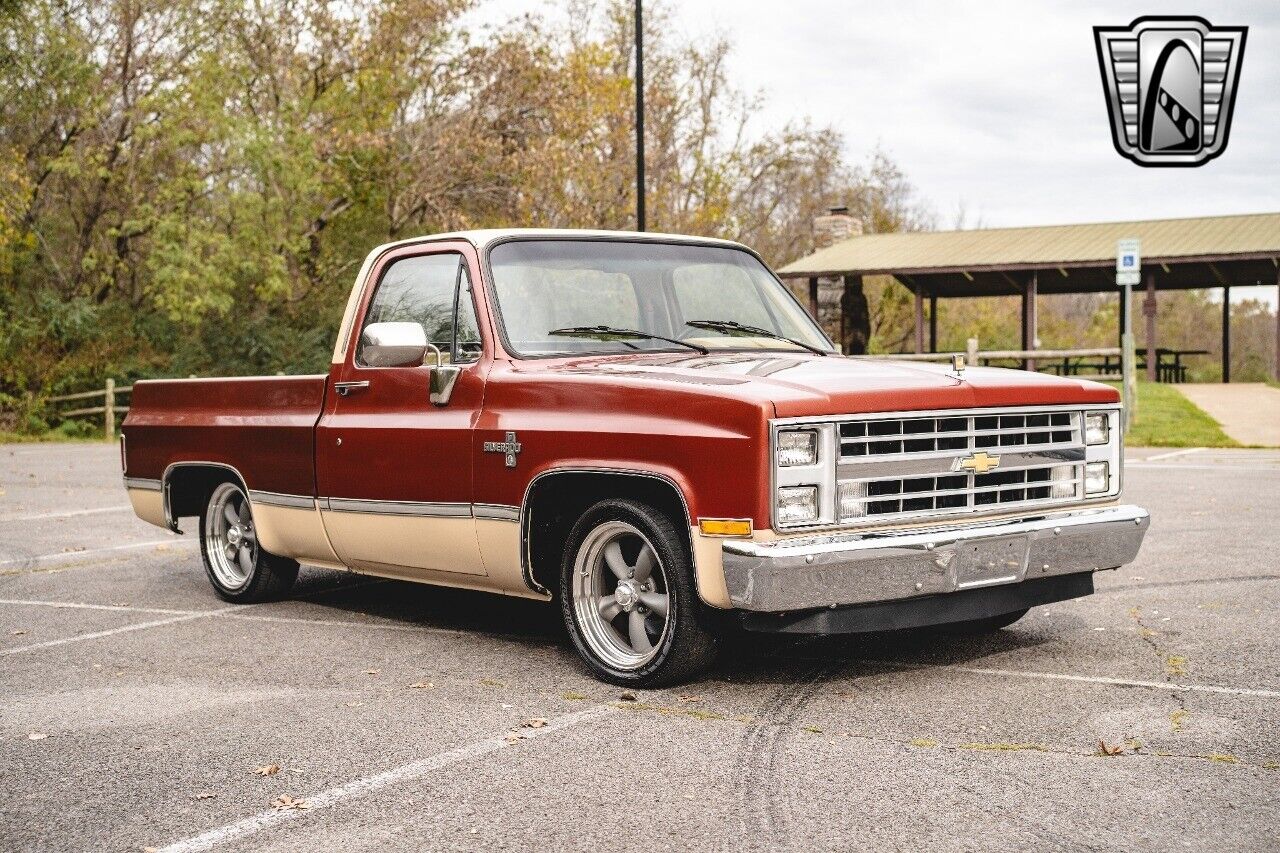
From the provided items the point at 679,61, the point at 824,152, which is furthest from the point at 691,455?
the point at 824,152

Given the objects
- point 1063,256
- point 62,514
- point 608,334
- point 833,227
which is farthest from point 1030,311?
point 608,334

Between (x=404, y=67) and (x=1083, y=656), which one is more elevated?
(x=404, y=67)

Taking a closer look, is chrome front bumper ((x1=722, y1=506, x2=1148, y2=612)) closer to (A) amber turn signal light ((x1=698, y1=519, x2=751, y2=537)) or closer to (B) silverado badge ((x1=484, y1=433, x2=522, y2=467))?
(A) amber turn signal light ((x1=698, y1=519, x2=751, y2=537))

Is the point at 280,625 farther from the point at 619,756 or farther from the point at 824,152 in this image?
the point at 824,152

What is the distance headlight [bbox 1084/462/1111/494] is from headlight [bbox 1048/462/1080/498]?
9 cm

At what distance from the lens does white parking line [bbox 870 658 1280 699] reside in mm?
5535

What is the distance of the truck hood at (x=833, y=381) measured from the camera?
531 cm

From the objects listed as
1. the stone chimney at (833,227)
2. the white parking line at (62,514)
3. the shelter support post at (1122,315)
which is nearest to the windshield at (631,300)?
the white parking line at (62,514)

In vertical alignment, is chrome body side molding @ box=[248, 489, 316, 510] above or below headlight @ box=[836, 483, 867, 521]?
below

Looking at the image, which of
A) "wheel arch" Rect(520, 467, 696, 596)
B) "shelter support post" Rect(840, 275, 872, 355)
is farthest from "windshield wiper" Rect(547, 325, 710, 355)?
"shelter support post" Rect(840, 275, 872, 355)

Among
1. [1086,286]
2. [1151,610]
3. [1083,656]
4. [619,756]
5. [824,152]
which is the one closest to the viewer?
[619,756]

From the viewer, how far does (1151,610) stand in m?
7.33

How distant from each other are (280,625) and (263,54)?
96.2 ft

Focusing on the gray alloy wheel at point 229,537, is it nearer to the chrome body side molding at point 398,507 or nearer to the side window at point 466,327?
the chrome body side molding at point 398,507
